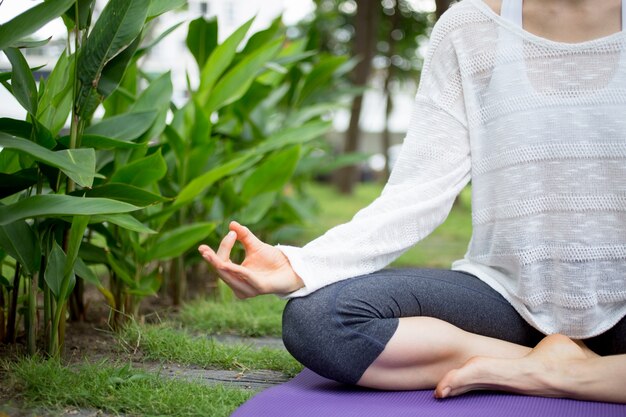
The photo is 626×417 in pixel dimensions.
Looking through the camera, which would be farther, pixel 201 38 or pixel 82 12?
pixel 201 38

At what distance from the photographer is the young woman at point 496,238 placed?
157 cm

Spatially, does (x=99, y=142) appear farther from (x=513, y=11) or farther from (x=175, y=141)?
(x=513, y=11)

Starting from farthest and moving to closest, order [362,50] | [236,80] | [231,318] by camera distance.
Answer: [362,50] < [236,80] < [231,318]

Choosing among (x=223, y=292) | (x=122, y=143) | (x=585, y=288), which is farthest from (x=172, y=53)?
(x=585, y=288)

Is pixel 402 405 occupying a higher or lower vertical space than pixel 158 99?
lower

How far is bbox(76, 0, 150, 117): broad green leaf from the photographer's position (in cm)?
174

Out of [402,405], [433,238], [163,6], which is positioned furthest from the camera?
[433,238]

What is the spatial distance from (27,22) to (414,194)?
834mm

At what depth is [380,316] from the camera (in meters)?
1.61

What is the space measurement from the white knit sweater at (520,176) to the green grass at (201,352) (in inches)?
16.1

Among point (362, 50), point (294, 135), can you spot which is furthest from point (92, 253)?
point (362, 50)

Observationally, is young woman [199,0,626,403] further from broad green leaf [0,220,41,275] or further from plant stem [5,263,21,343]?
plant stem [5,263,21,343]

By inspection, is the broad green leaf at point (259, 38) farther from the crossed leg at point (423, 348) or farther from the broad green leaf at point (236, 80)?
the crossed leg at point (423, 348)

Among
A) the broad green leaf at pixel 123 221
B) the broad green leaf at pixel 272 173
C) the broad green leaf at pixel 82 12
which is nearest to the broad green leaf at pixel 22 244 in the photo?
the broad green leaf at pixel 123 221
